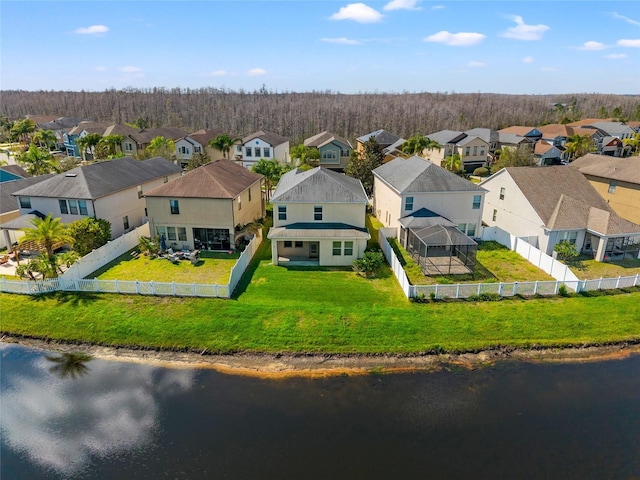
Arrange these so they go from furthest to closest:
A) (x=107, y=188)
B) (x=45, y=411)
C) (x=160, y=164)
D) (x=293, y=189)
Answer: (x=160, y=164) < (x=107, y=188) < (x=293, y=189) < (x=45, y=411)

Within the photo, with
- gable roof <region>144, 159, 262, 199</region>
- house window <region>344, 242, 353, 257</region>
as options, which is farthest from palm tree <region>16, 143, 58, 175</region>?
house window <region>344, 242, 353, 257</region>

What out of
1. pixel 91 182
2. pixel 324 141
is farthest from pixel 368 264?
pixel 324 141

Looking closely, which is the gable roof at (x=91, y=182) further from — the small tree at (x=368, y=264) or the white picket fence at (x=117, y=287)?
the small tree at (x=368, y=264)

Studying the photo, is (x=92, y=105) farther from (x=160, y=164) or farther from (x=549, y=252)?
(x=549, y=252)

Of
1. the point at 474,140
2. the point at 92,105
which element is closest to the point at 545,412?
the point at 474,140

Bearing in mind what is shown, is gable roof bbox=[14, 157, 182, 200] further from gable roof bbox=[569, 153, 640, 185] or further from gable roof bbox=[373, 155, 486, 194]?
gable roof bbox=[569, 153, 640, 185]

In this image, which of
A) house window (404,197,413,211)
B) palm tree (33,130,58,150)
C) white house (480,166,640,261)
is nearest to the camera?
white house (480,166,640,261)
